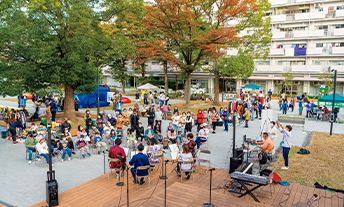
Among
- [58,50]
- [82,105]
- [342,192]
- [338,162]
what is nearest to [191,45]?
[58,50]

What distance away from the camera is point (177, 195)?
7480 mm

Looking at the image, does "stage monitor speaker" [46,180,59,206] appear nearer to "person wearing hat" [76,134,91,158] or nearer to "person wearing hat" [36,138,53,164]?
"person wearing hat" [36,138,53,164]

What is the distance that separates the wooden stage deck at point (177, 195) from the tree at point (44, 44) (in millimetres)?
10215

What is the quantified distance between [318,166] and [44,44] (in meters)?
16.3

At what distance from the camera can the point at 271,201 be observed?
7246mm

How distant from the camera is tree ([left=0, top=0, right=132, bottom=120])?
1532 cm

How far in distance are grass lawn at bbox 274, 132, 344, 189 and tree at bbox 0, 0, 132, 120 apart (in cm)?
1371

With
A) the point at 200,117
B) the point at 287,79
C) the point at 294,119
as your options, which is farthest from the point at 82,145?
the point at 287,79

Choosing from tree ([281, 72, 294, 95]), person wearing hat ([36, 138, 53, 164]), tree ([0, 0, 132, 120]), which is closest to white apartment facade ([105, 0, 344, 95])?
tree ([281, 72, 294, 95])

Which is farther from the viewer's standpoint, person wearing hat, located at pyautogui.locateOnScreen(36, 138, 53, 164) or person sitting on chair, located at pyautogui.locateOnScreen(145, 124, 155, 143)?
person sitting on chair, located at pyautogui.locateOnScreen(145, 124, 155, 143)

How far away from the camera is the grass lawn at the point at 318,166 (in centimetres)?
902

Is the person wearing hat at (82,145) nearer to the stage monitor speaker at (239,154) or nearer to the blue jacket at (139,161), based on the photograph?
the blue jacket at (139,161)

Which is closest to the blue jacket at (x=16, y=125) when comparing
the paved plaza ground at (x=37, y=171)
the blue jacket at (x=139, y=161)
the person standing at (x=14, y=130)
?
the person standing at (x=14, y=130)

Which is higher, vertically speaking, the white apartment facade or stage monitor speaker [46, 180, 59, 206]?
the white apartment facade
